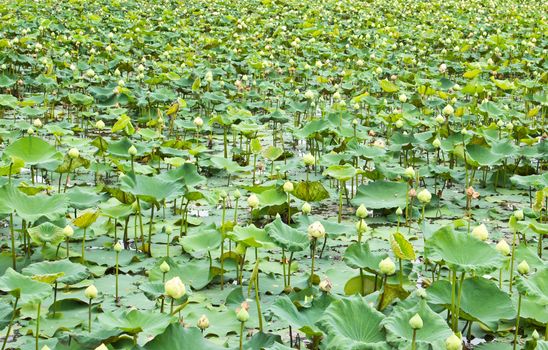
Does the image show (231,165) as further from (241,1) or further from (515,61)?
(241,1)

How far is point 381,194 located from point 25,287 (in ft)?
6.67

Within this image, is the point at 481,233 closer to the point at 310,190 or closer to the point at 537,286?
the point at 537,286

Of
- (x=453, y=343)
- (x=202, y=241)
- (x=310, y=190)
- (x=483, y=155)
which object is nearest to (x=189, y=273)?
(x=202, y=241)

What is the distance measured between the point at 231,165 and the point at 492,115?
200 cm

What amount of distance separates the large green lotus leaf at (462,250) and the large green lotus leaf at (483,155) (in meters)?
1.57

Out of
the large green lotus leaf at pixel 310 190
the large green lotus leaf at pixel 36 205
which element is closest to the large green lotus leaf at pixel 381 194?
the large green lotus leaf at pixel 310 190

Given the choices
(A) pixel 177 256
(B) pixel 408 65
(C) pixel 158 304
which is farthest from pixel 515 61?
(C) pixel 158 304

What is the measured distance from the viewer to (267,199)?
3475 millimetres

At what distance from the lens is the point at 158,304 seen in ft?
8.90

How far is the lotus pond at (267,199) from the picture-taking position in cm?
236

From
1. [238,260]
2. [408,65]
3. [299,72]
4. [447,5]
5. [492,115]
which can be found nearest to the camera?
[238,260]

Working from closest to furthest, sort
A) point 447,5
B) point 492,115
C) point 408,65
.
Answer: point 492,115 → point 408,65 → point 447,5

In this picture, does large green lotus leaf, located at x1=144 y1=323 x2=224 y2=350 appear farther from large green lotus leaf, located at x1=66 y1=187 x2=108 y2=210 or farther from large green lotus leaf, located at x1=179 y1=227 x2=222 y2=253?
large green lotus leaf, located at x1=66 y1=187 x2=108 y2=210

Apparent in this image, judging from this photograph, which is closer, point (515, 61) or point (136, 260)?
point (136, 260)
